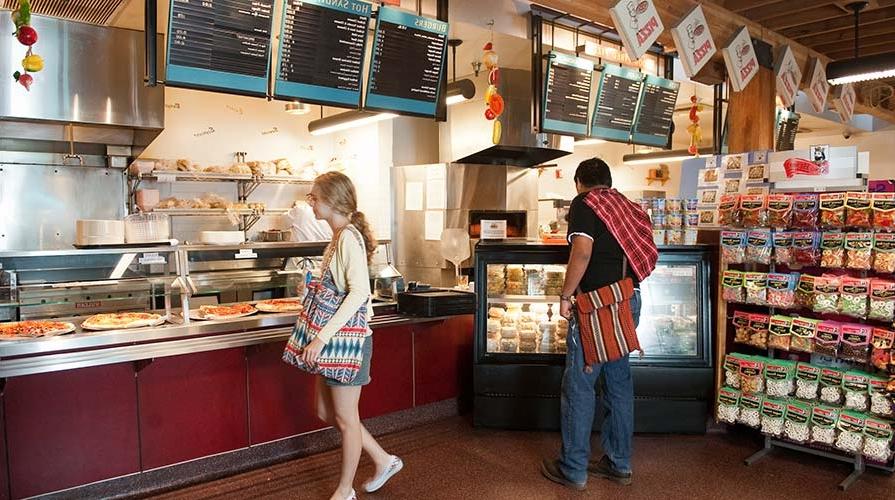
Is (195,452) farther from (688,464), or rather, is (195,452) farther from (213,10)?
(688,464)

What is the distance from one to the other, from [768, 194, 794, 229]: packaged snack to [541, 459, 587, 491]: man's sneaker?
2.01 m

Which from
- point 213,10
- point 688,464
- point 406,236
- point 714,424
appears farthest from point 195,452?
point 406,236

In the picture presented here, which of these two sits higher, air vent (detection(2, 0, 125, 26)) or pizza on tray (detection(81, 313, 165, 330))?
air vent (detection(2, 0, 125, 26))

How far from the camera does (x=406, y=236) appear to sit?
288 inches

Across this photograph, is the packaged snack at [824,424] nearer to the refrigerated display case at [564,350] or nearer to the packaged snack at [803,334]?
the packaged snack at [803,334]

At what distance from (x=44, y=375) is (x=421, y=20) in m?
3.01

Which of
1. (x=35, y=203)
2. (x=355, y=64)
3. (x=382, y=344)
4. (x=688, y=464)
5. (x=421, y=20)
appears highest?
(x=421, y=20)

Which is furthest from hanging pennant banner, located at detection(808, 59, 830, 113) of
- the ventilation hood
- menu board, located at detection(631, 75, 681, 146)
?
the ventilation hood

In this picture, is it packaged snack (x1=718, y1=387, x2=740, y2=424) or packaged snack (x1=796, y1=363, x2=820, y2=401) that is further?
packaged snack (x1=718, y1=387, x2=740, y2=424)

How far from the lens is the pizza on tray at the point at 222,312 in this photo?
3.58 meters

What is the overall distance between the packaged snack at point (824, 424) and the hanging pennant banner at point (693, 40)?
7.86 feet

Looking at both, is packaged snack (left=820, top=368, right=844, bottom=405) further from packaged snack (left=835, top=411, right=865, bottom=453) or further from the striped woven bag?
the striped woven bag

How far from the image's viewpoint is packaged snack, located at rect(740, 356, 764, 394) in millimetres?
3936

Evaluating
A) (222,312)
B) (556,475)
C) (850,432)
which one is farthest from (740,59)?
(222,312)
